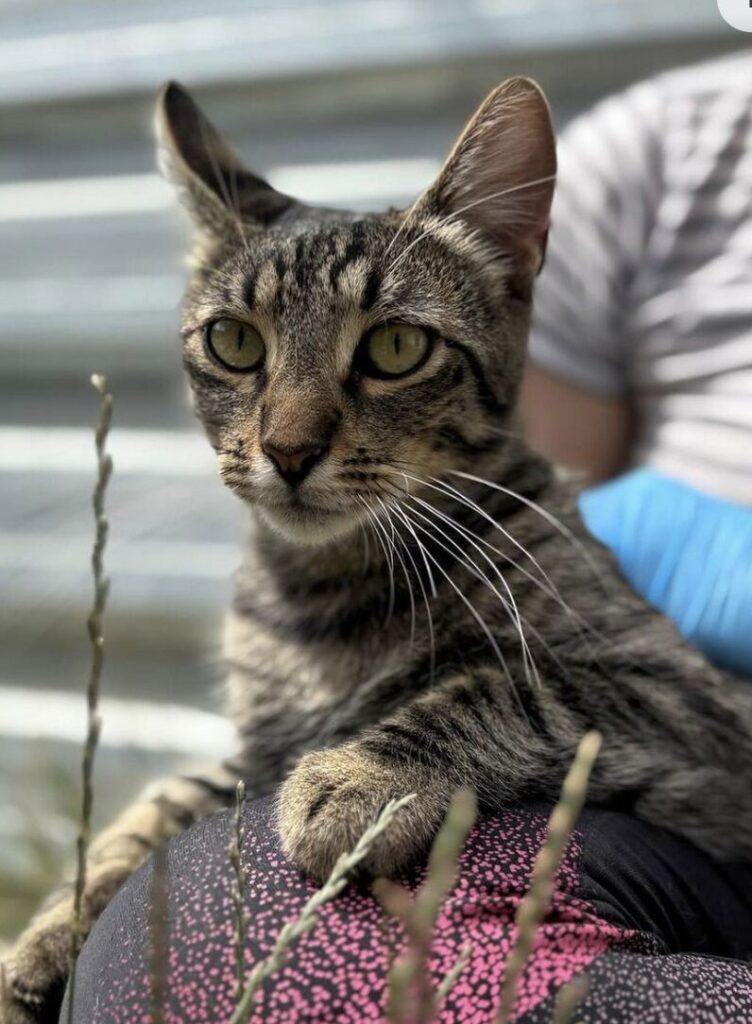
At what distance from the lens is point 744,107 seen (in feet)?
4.30

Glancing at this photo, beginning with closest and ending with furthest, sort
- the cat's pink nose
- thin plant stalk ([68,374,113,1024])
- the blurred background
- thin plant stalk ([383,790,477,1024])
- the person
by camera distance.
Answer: thin plant stalk ([383,790,477,1024]) < thin plant stalk ([68,374,113,1024]) < the cat's pink nose < the person < the blurred background

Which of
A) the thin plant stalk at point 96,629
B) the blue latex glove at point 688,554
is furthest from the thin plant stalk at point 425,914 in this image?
the blue latex glove at point 688,554

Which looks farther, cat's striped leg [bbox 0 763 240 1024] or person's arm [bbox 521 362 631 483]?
person's arm [bbox 521 362 631 483]

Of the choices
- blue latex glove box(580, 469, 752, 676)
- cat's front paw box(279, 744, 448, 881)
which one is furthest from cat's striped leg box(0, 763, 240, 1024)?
blue latex glove box(580, 469, 752, 676)

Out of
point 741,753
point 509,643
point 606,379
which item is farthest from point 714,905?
point 606,379

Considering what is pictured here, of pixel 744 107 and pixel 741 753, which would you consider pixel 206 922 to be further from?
pixel 744 107

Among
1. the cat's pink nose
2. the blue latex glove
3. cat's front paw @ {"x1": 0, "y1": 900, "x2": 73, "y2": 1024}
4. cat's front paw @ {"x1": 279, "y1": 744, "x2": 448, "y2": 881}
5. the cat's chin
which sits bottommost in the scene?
cat's front paw @ {"x1": 0, "y1": 900, "x2": 73, "y2": 1024}

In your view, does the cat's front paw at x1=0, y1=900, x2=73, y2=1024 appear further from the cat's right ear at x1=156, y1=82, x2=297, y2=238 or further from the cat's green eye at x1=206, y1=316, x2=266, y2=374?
the cat's right ear at x1=156, y1=82, x2=297, y2=238

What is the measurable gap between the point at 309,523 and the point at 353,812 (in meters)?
0.28

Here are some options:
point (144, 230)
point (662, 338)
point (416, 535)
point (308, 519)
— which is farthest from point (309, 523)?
point (144, 230)

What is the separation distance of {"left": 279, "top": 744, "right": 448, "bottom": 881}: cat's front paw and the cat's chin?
21cm

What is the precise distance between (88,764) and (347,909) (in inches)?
9.8

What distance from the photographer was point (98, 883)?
3.22ft

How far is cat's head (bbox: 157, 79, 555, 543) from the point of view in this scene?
89 centimetres
